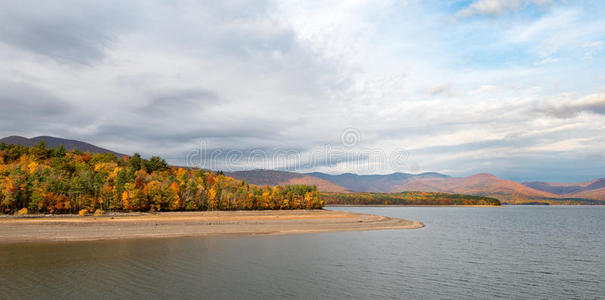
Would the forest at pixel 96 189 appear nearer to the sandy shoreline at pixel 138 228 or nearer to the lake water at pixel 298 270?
the sandy shoreline at pixel 138 228

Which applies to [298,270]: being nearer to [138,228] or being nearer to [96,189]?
[138,228]

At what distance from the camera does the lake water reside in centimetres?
2545

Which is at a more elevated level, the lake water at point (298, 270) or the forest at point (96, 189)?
the forest at point (96, 189)

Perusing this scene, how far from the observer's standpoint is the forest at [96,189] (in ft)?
281

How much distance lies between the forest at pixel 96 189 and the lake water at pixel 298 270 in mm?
50405

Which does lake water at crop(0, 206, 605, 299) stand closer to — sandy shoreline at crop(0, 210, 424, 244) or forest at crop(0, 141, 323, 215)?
sandy shoreline at crop(0, 210, 424, 244)

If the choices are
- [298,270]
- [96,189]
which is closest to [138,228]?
[96,189]

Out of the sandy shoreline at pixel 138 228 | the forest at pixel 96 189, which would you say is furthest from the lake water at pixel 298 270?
the forest at pixel 96 189

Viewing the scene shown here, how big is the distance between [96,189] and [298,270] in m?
87.7

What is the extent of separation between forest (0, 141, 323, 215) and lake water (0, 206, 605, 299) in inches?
1984

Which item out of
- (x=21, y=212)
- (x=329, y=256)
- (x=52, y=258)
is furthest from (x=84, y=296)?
(x=21, y=212)

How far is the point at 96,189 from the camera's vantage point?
96188mm

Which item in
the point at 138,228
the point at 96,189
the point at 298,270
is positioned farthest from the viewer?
the point at 96,189

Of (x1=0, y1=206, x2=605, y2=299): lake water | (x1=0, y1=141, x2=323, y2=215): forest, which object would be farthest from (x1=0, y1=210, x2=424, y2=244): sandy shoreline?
(x1=0, y1=141, x2=323, y2=215): forest
